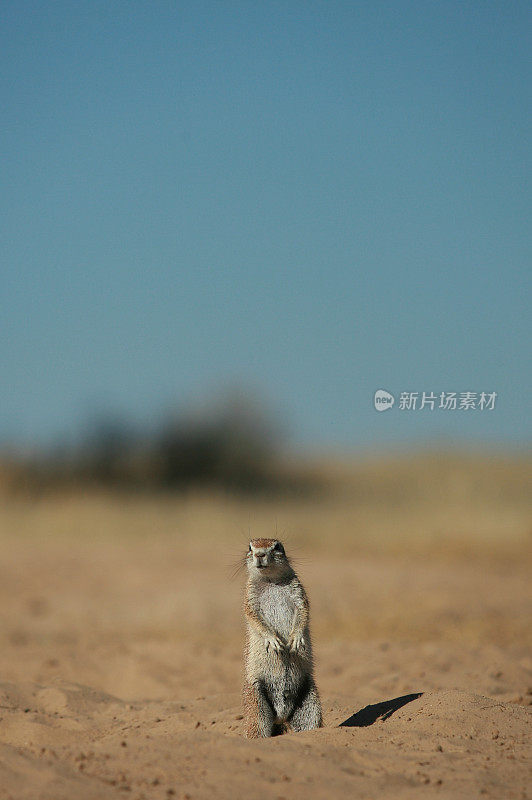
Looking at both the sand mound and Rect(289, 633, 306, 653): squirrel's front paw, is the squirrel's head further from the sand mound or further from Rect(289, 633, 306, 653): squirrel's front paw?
the sand mound

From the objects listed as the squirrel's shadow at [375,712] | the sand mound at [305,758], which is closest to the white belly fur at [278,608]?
the sand mound at [305,758]

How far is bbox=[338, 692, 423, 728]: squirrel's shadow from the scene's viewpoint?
6.26 meters

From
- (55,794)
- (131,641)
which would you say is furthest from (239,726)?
(131,641)

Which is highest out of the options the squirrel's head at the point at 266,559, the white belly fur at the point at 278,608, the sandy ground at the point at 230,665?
the squirrel's head at the point at 266,559

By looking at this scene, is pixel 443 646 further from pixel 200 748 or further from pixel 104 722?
pixel 200 748

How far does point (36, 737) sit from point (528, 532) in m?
15.1

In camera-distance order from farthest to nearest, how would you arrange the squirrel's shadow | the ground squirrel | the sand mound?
1. the squirrel's shadow
2. the ground squirrel
3. the sand mound

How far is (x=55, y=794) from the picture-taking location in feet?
13.9

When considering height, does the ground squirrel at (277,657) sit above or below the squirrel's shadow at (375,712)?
above

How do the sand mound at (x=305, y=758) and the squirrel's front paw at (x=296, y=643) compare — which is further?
the squirrel's front paw at (x=296, y=643)

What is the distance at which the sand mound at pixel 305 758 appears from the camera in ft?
14.4

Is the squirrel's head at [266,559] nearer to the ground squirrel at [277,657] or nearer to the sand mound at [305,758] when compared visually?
the ground squirrel at [277,657]

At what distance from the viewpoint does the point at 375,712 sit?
253 inches

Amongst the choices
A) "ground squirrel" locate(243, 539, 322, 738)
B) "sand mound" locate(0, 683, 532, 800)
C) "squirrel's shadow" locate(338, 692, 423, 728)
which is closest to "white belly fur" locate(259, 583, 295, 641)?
"ground squirrel" locate(243, 539, 322, 738)
